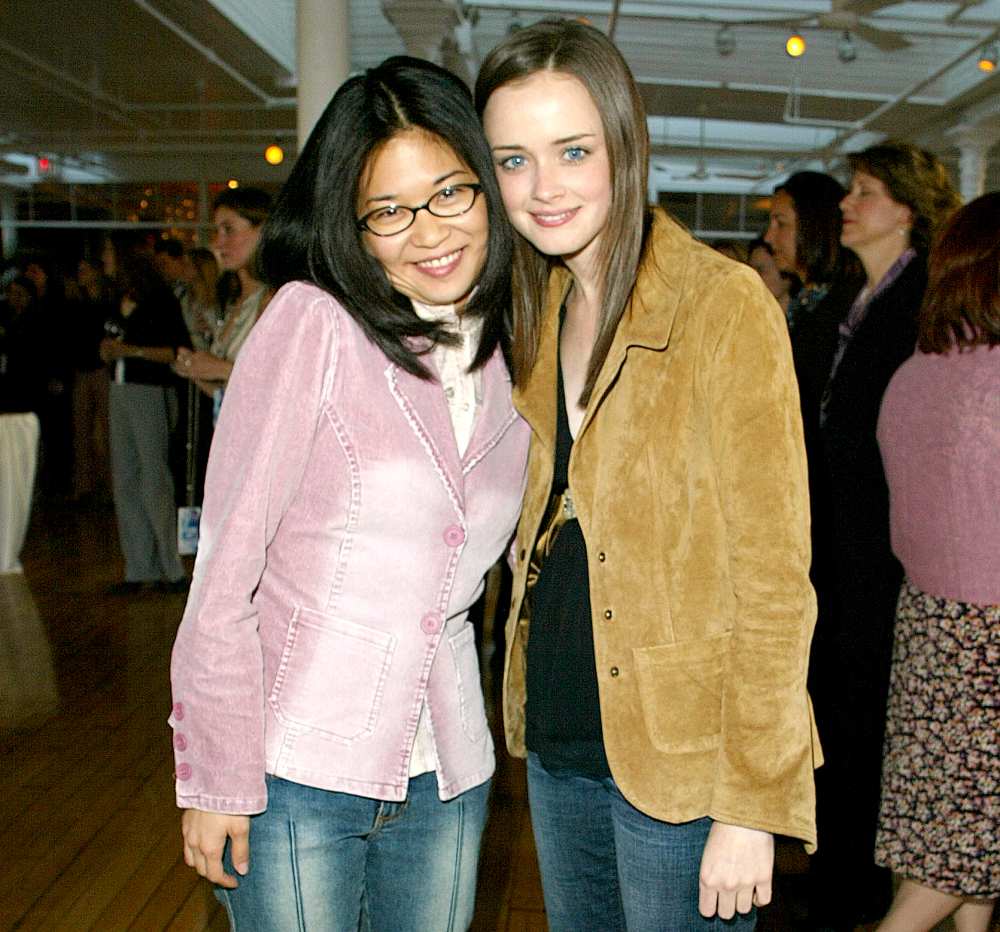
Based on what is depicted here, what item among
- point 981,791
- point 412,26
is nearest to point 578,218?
point 981,791

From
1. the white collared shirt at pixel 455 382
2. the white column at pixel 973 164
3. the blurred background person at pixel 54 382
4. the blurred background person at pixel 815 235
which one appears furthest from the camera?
the white column at pixel 973 164

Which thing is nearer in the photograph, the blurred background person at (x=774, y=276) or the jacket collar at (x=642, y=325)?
the jacket collar at (x=642, y=325)

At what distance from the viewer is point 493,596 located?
6.65 metres

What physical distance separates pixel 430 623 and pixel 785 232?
9.23ft

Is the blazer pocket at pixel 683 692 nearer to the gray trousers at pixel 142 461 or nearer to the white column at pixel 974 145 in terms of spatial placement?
the gray trousers at pixel 142 461

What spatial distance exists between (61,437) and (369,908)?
10.1m

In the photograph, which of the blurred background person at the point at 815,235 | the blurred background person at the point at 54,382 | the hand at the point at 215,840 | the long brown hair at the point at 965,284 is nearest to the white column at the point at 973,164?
the blurred background person at the point at 54,382

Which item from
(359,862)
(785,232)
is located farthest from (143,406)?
(359,862)

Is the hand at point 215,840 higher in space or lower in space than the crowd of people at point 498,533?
lower

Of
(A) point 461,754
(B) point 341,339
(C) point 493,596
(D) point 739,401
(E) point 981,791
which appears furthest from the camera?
(C) point 493,596

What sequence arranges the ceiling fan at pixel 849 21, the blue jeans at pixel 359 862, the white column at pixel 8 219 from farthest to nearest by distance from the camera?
1. the white column at pixel 8 219
2. the ceiling fan at pixel 849 21
3. the blue jeans at pixel 359 862

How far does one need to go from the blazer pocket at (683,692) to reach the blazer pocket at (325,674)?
341mm

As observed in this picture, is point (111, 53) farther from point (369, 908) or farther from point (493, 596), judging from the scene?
point (369, 908)

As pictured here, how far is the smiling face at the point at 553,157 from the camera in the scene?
1.49 m
